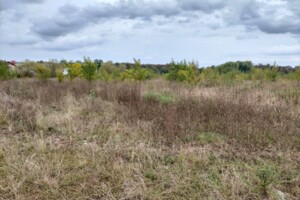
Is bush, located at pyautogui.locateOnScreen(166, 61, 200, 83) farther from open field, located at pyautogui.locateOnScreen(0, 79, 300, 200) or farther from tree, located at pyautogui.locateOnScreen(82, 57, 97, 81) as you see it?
open field, located at pyautogui.locateOnScreen(0, 79, 300, 200)

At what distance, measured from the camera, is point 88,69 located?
23406 mm

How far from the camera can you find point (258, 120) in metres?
6.72

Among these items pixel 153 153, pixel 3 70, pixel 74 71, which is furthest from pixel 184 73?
pixel 153 153

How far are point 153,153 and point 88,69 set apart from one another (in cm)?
1938

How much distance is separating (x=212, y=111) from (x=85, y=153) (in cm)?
375

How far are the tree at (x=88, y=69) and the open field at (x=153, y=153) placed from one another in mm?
15276

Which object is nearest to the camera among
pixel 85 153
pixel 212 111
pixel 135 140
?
pixel 85 153

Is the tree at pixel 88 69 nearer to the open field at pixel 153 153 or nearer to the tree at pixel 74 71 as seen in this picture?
the tree at pixel 74 71

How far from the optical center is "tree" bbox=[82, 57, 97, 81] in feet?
76.4

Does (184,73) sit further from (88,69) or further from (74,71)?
(74,71)

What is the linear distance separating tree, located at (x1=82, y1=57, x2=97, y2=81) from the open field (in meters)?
15.3

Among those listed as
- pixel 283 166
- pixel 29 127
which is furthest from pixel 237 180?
pixel 29 127

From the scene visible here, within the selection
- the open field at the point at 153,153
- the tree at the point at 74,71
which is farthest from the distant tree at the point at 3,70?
the open field at the point at 153,153

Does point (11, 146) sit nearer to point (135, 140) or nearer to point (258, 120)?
point (135, 140)
